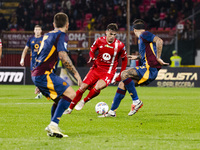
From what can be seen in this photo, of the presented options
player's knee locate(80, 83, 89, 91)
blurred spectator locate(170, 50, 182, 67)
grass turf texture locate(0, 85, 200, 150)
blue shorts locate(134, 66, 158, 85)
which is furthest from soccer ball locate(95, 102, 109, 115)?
blurred spectator locate(170, 50, 182, 67)

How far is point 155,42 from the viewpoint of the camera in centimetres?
959

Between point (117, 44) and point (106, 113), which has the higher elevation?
point (117, 44)

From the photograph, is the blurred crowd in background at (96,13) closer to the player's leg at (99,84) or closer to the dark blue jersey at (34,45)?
the dark blue jersey at (34,45)

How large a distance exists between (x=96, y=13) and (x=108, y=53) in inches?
794

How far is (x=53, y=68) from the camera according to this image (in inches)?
260

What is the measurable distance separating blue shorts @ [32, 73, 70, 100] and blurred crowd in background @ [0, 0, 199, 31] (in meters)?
21.5

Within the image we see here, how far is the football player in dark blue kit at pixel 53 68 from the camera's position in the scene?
6371mm

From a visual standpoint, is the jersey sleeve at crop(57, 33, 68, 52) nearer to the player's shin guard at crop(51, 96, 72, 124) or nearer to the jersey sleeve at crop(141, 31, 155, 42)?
the player's shin guard at crop(51, 96, 72, 124)

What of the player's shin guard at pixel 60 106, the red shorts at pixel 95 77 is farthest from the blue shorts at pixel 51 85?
the red shorts at pixel 95 77

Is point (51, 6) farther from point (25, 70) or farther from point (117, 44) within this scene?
point (117, 44)

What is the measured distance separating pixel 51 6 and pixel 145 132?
991 inches

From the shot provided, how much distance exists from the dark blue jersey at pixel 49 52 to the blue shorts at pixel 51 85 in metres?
0.08

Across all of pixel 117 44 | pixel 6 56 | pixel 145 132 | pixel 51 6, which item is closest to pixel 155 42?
pixel 117 44

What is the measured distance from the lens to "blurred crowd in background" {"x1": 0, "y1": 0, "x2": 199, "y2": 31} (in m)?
28.9
